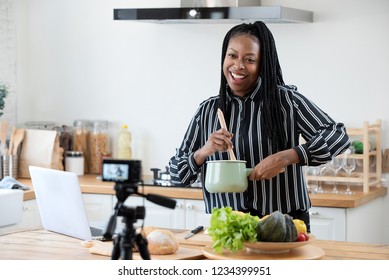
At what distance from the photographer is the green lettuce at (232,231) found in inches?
81.4

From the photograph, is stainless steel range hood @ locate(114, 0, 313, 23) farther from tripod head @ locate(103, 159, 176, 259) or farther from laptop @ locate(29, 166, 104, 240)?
tripod head @ locate(103, 159, 176, 259)

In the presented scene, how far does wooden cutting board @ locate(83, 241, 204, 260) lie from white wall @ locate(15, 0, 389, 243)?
1.86 meters

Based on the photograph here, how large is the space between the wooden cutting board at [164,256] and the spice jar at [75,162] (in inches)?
80.9

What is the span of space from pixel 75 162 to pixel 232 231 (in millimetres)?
2412

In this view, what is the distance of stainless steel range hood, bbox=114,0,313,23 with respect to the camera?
12.1 ft

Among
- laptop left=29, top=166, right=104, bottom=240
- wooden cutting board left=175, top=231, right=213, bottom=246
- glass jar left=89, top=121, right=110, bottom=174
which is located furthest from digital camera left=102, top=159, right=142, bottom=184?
glass jar left=89, top=121, right=110, bottom=174

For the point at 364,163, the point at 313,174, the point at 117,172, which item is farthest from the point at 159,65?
the point at 117,172

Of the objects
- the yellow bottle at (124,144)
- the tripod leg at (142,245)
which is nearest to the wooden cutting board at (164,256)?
the tripod leg at (142,245)

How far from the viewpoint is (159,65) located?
4340 mm

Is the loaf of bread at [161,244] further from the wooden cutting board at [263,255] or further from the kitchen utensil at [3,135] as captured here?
the kitchen utensil at [3,135]

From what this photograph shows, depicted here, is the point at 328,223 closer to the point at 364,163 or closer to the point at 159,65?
the point at 364,163

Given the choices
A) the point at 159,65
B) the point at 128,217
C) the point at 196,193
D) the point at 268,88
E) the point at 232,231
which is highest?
the point at 159,65
